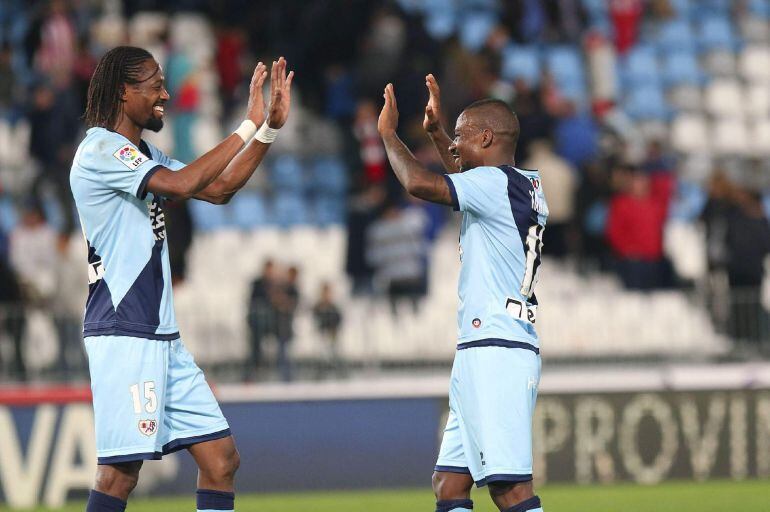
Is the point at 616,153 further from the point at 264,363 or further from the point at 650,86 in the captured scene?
the point at 264,363

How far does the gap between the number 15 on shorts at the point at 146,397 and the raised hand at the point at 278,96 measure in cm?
129

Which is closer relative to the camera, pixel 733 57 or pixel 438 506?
pixel 438 506

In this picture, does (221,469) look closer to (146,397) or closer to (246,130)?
(146,397)

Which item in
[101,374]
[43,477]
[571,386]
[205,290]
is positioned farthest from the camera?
[205,290]

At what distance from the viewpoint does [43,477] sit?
11703 millimetres

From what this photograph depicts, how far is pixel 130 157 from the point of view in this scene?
253 inches

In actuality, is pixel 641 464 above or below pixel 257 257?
below

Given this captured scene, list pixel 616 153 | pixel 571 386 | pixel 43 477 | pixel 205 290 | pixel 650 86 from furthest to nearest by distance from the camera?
pixel 650 86 → pixel 616 153 → pixel 205 290 → pixel 571 386 → pixel 43 477

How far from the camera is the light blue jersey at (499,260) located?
658 centimetres

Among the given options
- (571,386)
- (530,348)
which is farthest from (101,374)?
(571,386)

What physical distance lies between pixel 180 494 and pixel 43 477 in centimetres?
112

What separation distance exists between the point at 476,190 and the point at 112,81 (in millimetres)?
1689

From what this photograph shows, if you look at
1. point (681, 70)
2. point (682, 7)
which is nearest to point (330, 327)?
point (681, 70)

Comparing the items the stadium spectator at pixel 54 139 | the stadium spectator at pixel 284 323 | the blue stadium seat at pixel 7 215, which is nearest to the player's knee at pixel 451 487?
Answer: the stadium spectator at pixel 284 323
